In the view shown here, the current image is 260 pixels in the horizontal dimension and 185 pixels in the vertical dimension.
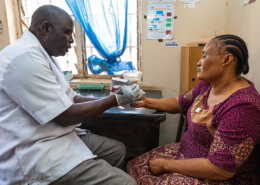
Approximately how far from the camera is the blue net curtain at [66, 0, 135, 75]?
6.29ft

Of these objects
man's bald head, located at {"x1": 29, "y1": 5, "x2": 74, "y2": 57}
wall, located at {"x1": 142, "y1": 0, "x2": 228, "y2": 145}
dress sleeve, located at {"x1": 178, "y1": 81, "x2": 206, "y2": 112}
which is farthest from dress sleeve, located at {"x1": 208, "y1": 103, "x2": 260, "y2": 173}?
wall, located at {"x1": 142, "y1": 0, "x2": 228, "y2": 145}

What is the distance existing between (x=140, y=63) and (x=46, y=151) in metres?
1.51

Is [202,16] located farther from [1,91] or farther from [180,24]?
[1,91]

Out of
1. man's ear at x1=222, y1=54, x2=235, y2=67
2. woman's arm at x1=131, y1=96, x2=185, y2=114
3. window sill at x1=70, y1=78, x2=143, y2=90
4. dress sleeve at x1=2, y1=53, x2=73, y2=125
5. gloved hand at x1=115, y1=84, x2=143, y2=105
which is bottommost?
woman's arm at x1=131, y1=96, x2=185, y2=114

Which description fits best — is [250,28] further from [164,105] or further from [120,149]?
[120,149]

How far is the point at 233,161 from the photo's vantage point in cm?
81

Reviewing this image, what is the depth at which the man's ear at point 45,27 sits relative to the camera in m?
1.02

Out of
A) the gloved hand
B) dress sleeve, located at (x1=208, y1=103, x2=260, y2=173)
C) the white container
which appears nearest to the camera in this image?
dress sleeve, located at (x1=208, y1=103, x2=260, y2=173)

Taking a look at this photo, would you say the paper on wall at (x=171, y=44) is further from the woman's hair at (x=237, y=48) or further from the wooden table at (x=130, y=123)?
the woman's hair at (x=237, y=48)

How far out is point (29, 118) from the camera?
2.96 ft

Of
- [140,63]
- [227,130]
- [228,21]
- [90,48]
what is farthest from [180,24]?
[227,130]

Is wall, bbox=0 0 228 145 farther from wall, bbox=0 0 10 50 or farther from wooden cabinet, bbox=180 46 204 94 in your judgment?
wooden cabinet, bbox=180 46 204 94

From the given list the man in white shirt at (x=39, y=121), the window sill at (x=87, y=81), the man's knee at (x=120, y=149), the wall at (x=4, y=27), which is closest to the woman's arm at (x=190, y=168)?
the man in white shirt at (x=39, y=121)

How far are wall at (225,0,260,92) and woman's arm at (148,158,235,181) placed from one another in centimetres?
68
